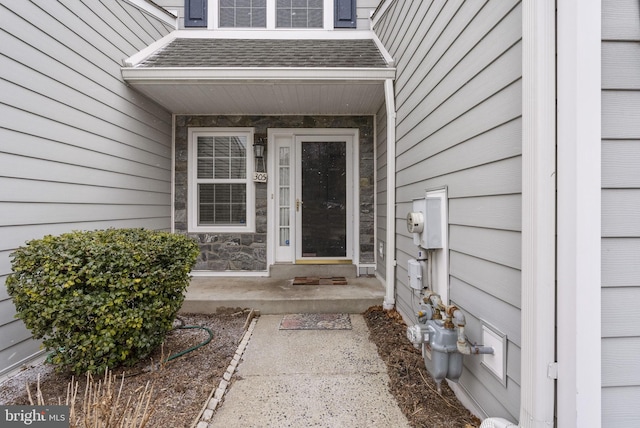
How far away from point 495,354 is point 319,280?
2.78 m

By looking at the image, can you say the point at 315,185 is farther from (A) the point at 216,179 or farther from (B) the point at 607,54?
(B) the point at 607,54

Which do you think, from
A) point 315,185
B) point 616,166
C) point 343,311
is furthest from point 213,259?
point 616,166

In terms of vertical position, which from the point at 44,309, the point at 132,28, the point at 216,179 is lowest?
the point at 44,309

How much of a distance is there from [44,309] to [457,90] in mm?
2945

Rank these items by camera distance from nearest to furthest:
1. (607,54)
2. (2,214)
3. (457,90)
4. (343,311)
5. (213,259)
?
(607,54), (457,90), (2,214), (343,311), (213,259)

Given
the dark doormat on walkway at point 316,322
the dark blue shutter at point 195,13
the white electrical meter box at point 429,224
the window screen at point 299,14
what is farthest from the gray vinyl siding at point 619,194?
the dark blue shutter at point 195,13

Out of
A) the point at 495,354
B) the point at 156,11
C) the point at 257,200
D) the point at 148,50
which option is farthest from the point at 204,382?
the point at 156,11

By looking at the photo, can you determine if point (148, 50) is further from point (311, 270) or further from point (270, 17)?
point (311, 270)

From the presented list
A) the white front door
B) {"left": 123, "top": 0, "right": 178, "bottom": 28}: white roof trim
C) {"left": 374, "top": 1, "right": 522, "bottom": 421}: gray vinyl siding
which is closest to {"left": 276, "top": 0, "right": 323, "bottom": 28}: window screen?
{"left": 123, "top": 0, "right": 178, "bottom": 28}: white roof trim

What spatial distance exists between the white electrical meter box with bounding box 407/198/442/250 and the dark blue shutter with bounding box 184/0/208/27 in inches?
175

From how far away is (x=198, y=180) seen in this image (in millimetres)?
4500

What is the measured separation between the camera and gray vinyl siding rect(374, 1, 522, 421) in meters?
1.36

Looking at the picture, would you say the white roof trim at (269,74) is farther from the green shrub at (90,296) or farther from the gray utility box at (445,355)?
the gray utility box at (445,355)

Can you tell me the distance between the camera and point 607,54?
45.4 inches
